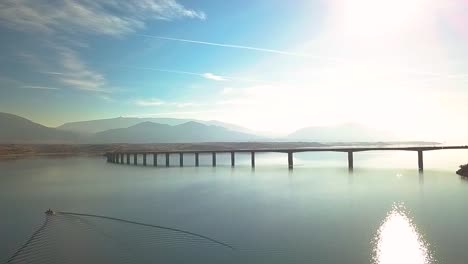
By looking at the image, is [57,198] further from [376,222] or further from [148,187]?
[376,222]

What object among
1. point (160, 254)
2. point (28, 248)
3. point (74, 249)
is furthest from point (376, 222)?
point (28, 248)

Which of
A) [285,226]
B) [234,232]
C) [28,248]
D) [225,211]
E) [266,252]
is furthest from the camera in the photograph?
[225,211]

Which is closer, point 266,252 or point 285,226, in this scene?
point 266,252

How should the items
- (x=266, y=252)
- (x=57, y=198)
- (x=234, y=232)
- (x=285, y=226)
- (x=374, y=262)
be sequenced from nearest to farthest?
(x=374, y=262), (x=266, y=252), (x=234, y=232), (x=285, y=226), (x=57, y=198)

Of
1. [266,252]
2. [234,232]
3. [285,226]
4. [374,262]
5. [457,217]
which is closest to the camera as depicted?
[374,262]

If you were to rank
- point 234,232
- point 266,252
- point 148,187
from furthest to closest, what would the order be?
point 148,187, point 234,232, point 266,252

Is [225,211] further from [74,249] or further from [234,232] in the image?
[74,249]

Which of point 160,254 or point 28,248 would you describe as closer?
point 160,254

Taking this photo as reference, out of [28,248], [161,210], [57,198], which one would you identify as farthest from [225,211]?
[57,198]
